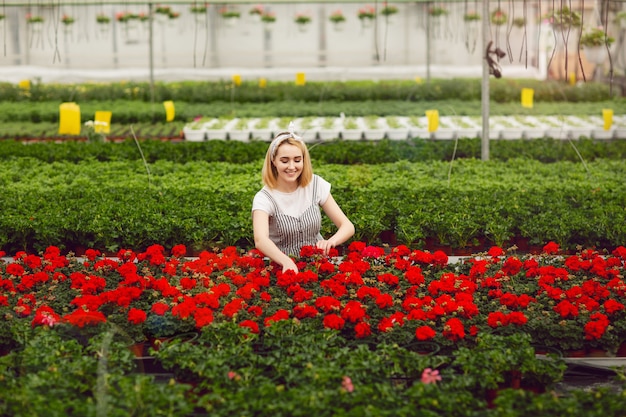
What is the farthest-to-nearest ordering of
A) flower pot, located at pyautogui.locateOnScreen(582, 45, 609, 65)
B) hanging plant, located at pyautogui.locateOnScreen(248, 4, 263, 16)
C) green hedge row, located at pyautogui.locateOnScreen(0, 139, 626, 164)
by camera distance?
1. hanging plant, located at pyautogui.locateOnScreen(248, 4, 263, 16)
2. flower pot, located at pyautogui.locateOnScreen(582, 45, 609, 65)
3. green hedge row, located at pyautogui.locateOnScreen(0, 139, 626, 164)

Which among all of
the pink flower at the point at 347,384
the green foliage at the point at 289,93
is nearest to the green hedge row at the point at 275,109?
the green foliage at the point at 289,93

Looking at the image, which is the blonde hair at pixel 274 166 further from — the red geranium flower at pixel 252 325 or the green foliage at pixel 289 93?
the green foliage at pixel 289 93

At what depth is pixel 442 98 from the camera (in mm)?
13797

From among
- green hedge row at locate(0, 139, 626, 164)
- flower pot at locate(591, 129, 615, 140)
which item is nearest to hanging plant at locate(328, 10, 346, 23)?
flower pot at locate(591, 129, 615, 140)

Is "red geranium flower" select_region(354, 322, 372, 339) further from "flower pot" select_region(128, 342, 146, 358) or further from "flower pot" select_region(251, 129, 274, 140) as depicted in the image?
"flower pot" select_region(251, 129, 274, 140)

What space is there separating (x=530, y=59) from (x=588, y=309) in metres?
16.8

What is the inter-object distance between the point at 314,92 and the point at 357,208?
A: 293 inches

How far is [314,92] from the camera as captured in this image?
13.8 meters

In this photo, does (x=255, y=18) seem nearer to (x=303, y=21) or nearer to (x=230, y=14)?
(x=303, y=21)

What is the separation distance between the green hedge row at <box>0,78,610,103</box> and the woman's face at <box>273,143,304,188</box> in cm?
895

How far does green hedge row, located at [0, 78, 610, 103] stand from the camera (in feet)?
45.1

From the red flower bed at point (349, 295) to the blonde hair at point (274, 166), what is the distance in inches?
17.0

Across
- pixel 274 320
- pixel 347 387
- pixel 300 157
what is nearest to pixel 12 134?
pixel 300 157

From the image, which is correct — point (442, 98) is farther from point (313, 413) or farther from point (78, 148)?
point (313, 413)
